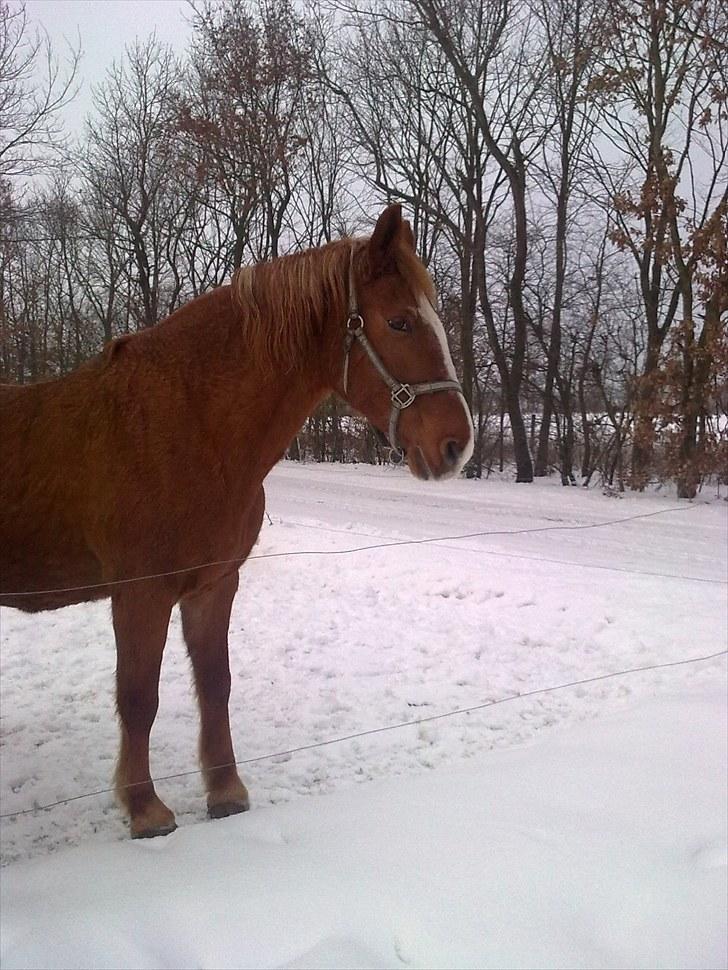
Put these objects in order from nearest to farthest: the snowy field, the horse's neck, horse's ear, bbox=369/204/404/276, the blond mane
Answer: the snowy field
horse's ear, bbox=369/204/404/276
the blond mane
the horse's neck

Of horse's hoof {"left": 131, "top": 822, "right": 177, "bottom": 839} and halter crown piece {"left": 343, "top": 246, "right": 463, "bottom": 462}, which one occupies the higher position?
halter crown piece {"left": 343, "top": 246, "right": 463, "bottom": 462}

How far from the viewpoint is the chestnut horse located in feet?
7.02

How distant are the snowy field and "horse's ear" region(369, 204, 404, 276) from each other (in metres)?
1.14

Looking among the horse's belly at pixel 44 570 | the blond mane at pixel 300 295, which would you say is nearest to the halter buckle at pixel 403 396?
the blond mane at pixel 300 295

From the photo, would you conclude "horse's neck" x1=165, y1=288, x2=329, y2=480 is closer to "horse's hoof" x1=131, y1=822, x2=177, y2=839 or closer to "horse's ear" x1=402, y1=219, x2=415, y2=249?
"horse's ear" x1=402, y1=219, x2=415, y2=249

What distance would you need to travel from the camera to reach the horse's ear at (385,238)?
6.73 feet

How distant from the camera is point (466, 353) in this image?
11477mm

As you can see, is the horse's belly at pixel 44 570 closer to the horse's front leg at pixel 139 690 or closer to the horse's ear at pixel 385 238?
the horse's front leg at pixel 139 690

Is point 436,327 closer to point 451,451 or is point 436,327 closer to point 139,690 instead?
point 451,451

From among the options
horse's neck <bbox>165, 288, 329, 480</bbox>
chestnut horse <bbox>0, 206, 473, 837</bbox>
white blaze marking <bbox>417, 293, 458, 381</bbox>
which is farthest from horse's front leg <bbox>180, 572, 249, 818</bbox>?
white blaze marking <bbox>417, 293, 458, 381</bbox>

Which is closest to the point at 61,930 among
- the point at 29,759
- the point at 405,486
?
the point at 29,759

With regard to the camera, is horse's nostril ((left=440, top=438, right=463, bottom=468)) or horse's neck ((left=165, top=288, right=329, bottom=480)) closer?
horse's nostril ((left=440, top=438, right=463, bottom=468))

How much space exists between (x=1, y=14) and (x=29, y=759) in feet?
23.3

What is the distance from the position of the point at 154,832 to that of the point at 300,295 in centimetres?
196
